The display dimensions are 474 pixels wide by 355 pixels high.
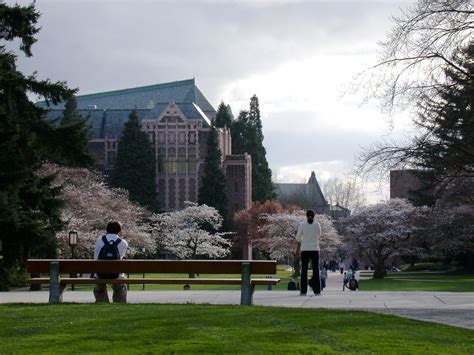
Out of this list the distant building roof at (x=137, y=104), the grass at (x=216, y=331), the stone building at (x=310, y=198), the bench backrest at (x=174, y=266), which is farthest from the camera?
the stone building at (x=310, y=198)

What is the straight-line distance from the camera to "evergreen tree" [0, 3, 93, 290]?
23953 mm

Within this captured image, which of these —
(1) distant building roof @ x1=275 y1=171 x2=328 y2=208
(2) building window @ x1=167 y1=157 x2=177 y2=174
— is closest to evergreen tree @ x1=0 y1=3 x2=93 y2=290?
(2) building window @ x1=167 y1=157 x2=177 y2=174

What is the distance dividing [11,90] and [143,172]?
64.1m

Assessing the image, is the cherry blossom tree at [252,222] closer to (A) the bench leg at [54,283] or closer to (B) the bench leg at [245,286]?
(A) the bench leg at [54,283]

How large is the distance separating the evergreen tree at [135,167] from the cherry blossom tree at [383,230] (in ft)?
94.1

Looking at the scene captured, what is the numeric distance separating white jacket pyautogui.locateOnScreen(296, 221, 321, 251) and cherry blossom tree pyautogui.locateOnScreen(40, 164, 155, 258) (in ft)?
127

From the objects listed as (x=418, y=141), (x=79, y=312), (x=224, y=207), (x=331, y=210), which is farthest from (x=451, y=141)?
(x=331, y=210)

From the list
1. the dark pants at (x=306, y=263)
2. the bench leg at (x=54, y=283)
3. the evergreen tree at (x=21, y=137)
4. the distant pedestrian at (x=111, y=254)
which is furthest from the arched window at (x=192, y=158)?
the bench leg at (x=54, y=283)

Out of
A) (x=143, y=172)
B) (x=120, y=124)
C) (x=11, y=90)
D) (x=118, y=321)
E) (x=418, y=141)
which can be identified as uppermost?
(x=120, y=124)

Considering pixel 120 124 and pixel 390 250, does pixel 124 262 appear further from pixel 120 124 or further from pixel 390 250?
pixel 120 124

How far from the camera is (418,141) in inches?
674

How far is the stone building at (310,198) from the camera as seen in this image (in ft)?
409

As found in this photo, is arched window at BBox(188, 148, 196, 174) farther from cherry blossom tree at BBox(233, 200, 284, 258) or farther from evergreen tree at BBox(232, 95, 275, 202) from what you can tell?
cherry blossom tree at BBox(233, 200, 284, 258)

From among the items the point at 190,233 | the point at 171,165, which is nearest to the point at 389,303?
the point at 190,233
